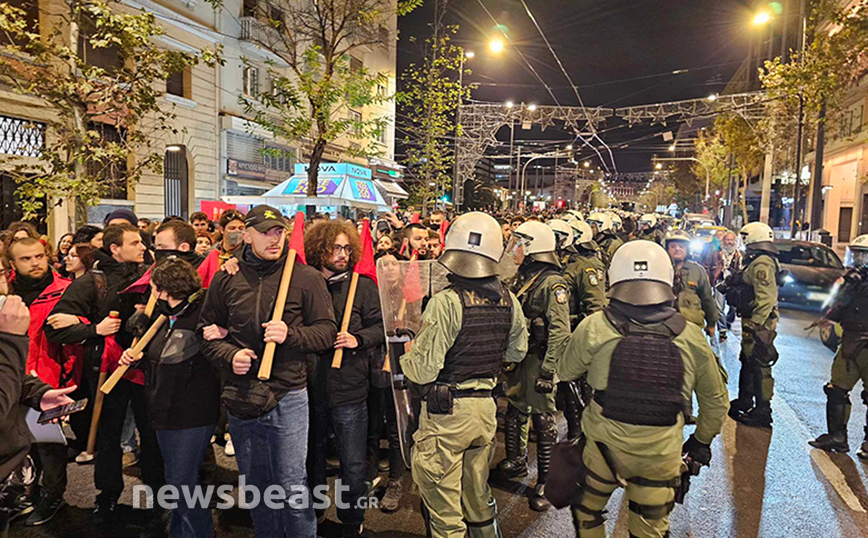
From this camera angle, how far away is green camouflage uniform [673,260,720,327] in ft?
20.5

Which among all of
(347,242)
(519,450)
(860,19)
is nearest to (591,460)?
(519,450)

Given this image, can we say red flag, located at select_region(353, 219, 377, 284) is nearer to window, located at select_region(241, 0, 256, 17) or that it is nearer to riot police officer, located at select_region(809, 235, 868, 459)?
riot police officer, located at select_region(809, 235, 868, 459)

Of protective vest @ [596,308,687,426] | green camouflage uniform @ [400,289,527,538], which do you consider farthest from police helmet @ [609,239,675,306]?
green camouflage uniform @ [400,289,527,538]

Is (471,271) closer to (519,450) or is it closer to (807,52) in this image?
(519,450)

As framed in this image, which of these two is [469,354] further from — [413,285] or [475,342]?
[413,285]

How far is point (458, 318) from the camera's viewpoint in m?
3.03

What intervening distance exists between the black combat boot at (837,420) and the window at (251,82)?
63.9ft

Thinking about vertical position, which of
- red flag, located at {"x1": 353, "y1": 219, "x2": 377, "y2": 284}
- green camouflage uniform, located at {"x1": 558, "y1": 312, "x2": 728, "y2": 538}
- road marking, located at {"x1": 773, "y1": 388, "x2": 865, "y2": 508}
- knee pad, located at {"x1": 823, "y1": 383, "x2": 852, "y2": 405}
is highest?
red flag, located at {"x1": 353, "y1": 219, "x2": 377, "y2": 284}

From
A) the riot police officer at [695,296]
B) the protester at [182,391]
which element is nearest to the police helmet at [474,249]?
the protester at [182,391]

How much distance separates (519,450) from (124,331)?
3192mm

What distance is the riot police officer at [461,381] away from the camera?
9.84 feet

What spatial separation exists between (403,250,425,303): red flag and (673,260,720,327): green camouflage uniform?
361cm

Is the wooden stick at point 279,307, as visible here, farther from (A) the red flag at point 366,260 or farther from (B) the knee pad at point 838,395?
(B) the knee pad at point 838,395

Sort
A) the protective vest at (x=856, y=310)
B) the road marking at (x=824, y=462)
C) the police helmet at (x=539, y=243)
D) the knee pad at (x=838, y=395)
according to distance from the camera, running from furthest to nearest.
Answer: the knee pad at (x=838, y=395)
the protective vest at (x=856, y=310)
the police helmet at (x=539, y=243)
the road marking at (x=824, y=462)
